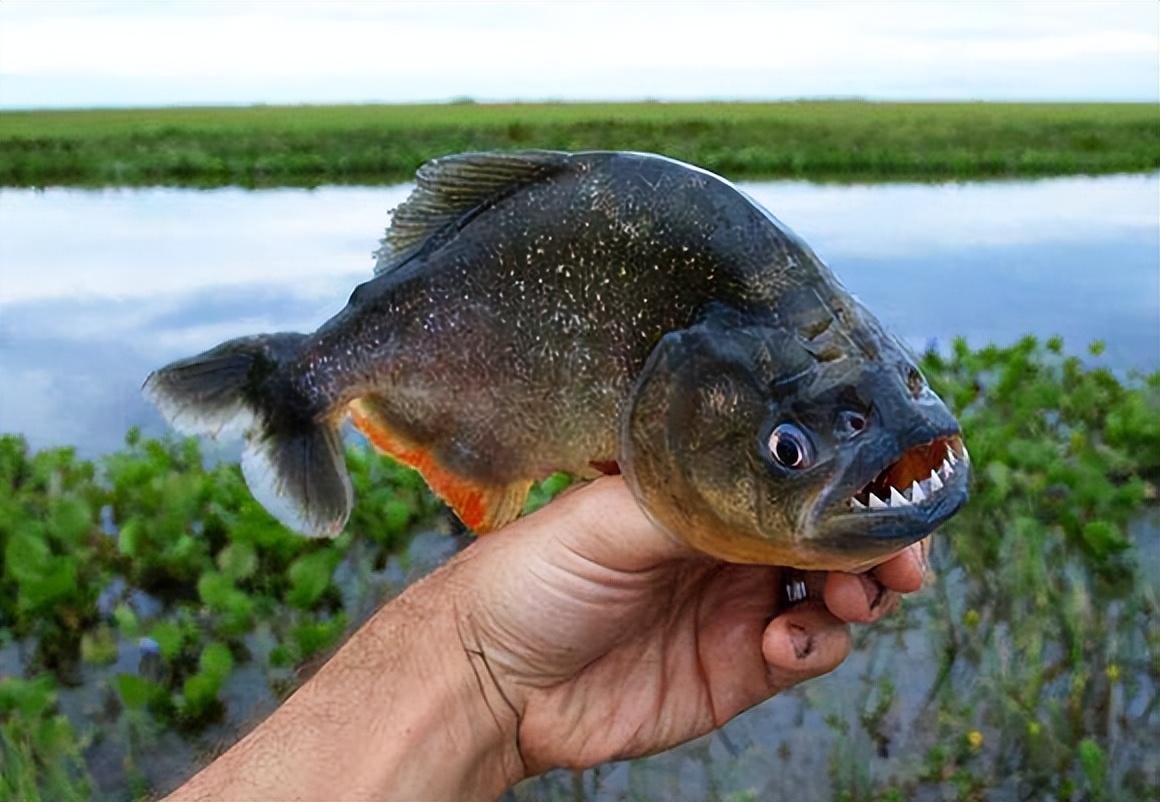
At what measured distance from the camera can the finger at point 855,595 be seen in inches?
83.5

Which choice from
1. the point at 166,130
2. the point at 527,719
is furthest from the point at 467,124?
the point at 527,719

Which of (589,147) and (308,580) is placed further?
(589,147)

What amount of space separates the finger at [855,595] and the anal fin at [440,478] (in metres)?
0.57

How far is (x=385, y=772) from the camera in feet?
7.70

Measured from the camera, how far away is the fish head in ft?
5.65

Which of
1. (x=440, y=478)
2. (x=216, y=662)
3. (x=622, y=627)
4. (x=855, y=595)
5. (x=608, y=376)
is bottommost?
(x=216, y=662)

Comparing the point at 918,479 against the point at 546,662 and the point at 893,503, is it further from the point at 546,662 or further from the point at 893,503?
the point at 546,662

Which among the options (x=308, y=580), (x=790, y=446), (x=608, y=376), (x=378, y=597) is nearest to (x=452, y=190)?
(x=608, y=376)

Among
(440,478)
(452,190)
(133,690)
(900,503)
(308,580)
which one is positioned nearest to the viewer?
(900,503)

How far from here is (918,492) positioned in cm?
171

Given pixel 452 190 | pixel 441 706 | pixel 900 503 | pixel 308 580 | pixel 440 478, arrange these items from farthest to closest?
pixel 308 580 < pixel 441 706 < pixel 440 478 < pixel 452 190 < pixel 900 503

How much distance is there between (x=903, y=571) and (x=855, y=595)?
88mm

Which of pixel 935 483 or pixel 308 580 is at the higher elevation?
pixel 935 483

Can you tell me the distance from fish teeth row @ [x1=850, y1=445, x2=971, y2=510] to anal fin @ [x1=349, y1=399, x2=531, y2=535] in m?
0.76
